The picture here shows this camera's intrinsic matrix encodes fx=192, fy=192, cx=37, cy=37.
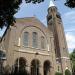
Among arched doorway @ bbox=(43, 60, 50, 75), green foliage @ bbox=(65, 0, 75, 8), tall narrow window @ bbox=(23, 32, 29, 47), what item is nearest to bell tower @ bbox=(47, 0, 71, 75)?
arched doorway @ bbox=(43, 60, 50, 75)

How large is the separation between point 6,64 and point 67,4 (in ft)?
87.8

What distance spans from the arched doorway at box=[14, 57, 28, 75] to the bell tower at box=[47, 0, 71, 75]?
45.9ft

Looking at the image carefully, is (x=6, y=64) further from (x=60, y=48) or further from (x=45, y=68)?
(x=60, y=48)

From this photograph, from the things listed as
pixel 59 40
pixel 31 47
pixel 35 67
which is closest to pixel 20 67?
pixel 35 67

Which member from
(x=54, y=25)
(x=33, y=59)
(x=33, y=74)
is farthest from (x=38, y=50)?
(x=54, y=25)

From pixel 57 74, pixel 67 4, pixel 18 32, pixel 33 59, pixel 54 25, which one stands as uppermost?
pixel 54 25

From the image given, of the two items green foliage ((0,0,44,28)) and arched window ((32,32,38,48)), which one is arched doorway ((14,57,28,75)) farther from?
green foliage ((0,0,44,28))

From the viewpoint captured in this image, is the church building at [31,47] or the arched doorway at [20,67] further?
the church building at [31,47]

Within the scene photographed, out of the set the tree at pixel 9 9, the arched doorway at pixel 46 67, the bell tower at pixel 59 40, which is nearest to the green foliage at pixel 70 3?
the tree at pixel 9 9

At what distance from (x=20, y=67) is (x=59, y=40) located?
72.2ft

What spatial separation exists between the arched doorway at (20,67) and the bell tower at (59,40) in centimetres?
1399

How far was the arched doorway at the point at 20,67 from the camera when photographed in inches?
1559

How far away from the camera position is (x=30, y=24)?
47.2m

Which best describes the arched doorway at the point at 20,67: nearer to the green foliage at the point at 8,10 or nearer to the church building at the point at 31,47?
the church building at the point at 31,47
